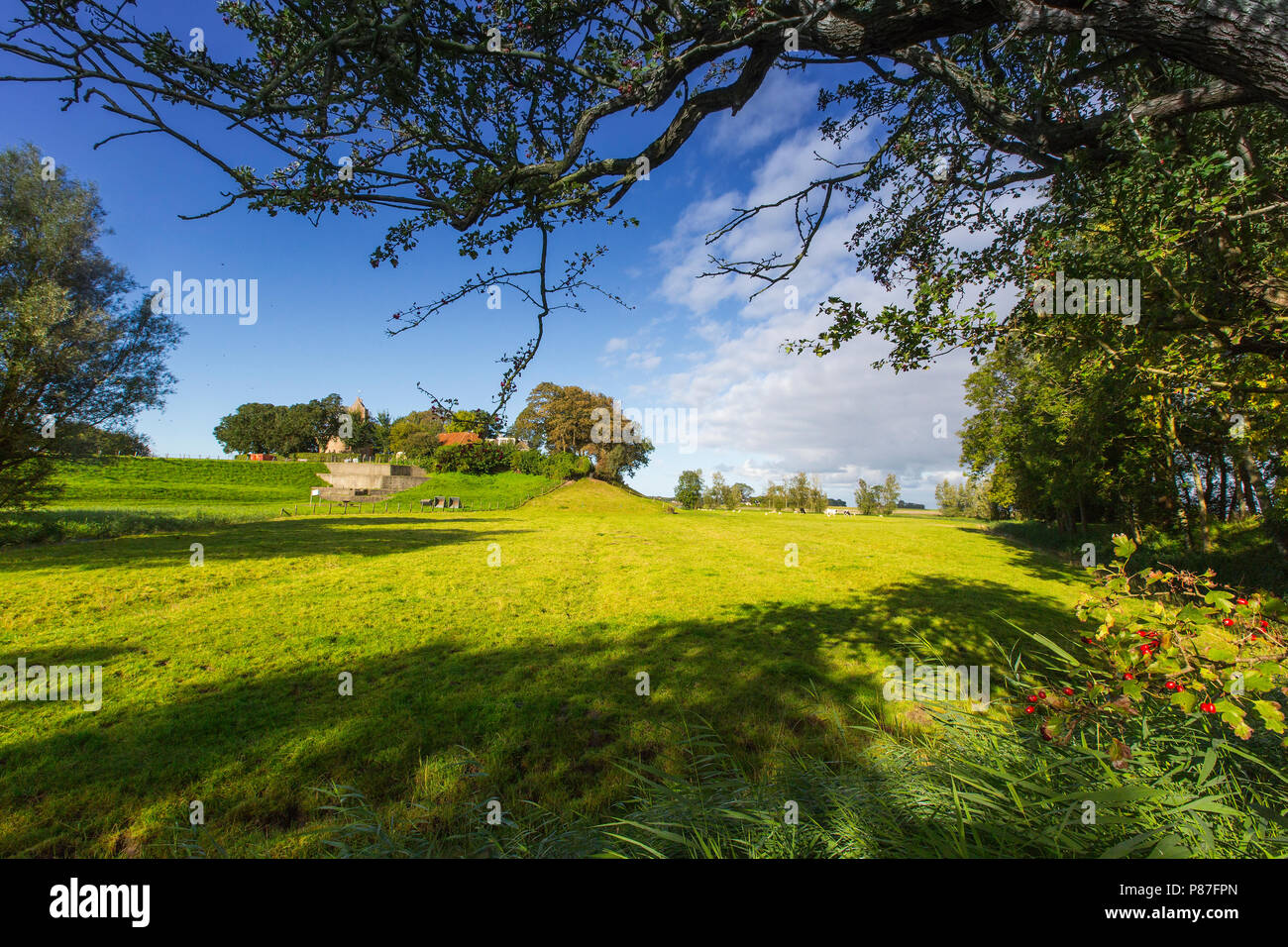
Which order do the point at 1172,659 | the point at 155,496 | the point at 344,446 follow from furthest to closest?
the point at 344,446 → the point at 155,496 → the point at 1172,659

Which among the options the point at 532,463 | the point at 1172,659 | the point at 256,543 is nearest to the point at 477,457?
the point at 1172,659

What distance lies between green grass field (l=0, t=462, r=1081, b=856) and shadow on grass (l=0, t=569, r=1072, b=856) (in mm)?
31

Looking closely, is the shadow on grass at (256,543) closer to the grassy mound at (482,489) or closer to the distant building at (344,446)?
the grassy mound at (482,489)

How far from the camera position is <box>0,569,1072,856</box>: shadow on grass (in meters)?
3.72

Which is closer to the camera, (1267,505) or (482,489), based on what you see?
(1267,505)

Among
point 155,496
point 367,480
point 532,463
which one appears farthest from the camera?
point 532,463

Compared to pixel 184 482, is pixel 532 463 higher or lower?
higher

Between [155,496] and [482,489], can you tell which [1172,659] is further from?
[155,496]

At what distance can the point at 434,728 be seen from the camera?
504 cm

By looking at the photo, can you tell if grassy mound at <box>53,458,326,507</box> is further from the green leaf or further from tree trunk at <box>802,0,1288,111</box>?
the green leaf

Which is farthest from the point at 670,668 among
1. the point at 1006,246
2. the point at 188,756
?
the point at 1006,246

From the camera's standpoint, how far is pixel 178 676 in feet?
20.7

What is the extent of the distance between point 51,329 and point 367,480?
3239cm
